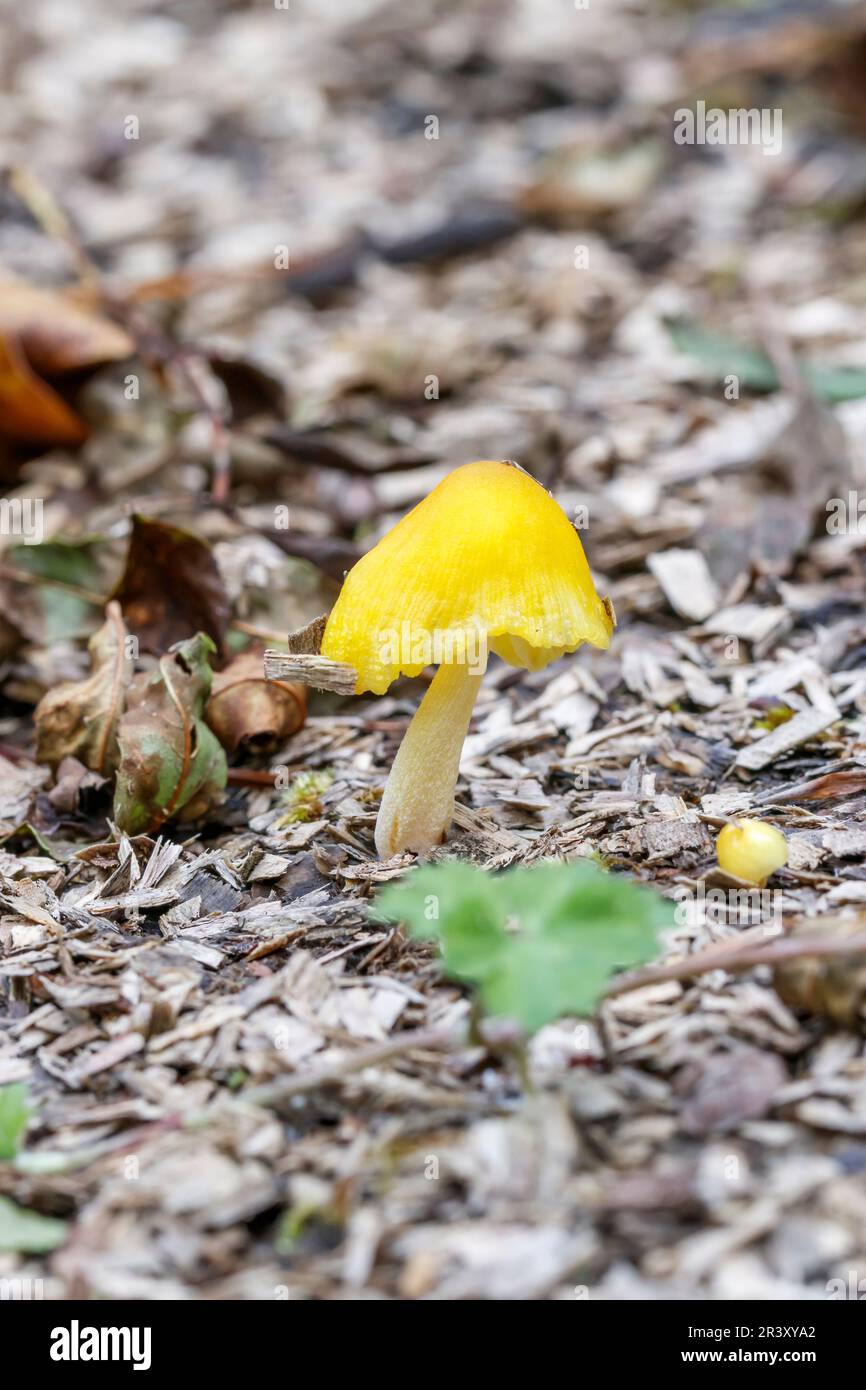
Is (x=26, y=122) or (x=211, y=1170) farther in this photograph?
(x=26, y=122)

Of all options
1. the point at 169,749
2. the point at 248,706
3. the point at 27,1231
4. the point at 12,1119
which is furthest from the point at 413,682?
the point at 27,1231

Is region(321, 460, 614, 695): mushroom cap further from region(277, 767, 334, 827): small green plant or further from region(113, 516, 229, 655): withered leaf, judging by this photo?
region(113, 516, 229, 655): withered leaf

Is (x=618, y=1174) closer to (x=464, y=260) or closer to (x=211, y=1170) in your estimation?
(x=211, y=1170)

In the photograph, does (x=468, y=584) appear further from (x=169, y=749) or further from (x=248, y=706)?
(x=248, y=706)

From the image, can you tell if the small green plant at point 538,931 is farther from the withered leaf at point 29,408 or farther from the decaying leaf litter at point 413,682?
the withered leaf at point 29,408

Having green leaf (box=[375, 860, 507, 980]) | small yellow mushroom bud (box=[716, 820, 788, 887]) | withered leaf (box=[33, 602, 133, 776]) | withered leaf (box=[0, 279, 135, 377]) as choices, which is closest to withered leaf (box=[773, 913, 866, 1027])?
small yellow mushroom bud (box=[716, 820, 788, 887])

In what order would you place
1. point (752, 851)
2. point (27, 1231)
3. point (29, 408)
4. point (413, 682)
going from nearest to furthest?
point (27, 1231) → point (752, 851) → point (413, 682) → point (29, 408)
